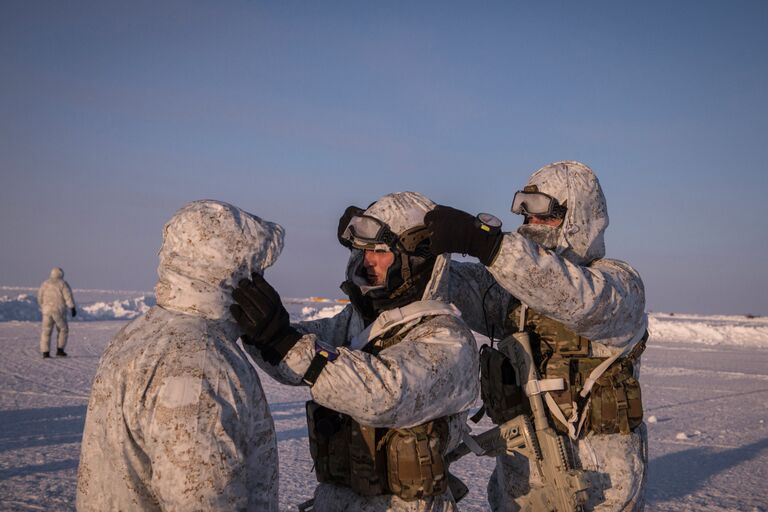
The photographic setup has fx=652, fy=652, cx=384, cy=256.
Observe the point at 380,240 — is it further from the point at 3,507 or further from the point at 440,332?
the point at 3,507

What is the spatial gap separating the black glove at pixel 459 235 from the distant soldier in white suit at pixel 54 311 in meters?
13.7

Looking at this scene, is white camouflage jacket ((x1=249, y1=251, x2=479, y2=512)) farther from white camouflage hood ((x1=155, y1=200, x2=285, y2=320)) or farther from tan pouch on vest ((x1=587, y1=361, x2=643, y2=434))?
tan pouch on vest ((x1=587, y1=361, x2=643, y2=434))

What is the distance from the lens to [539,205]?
11.4 feet

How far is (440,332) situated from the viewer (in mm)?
2730

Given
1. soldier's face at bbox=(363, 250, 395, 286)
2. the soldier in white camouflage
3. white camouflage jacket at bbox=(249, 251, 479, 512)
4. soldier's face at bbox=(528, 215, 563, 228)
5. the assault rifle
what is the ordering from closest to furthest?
white camouflage jacket at bbox=(249, 251, 479, 512)
soldier's face at bbox=(363, 250, 395, 286)
the assault rifle
the soldier in white camouflage
soldier's face at bbox=(528, 215, 563, 228)

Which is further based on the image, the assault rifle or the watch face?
the assault rifle

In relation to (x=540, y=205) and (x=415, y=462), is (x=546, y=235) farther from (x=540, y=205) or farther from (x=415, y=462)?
(x=415, y=462)


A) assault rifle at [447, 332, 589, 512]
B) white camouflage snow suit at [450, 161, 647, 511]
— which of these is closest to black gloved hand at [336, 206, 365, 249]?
white camouflage snow suit at [450, 161, 647, 511]

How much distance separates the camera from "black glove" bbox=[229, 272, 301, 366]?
2332 mm

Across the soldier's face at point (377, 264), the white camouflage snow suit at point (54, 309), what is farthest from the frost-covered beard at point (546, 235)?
the white camouflage snow suit at point (54, 309)

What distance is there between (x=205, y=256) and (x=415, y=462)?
117 cm

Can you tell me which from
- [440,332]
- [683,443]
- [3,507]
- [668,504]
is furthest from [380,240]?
[683,443]

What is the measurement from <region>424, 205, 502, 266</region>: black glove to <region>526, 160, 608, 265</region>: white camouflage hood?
76 centimetres

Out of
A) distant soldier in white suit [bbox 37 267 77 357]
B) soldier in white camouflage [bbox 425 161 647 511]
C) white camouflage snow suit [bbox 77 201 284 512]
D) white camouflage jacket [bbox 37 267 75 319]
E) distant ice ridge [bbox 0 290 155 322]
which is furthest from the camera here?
distant ice ridge [bbox 0 290 155 322]
